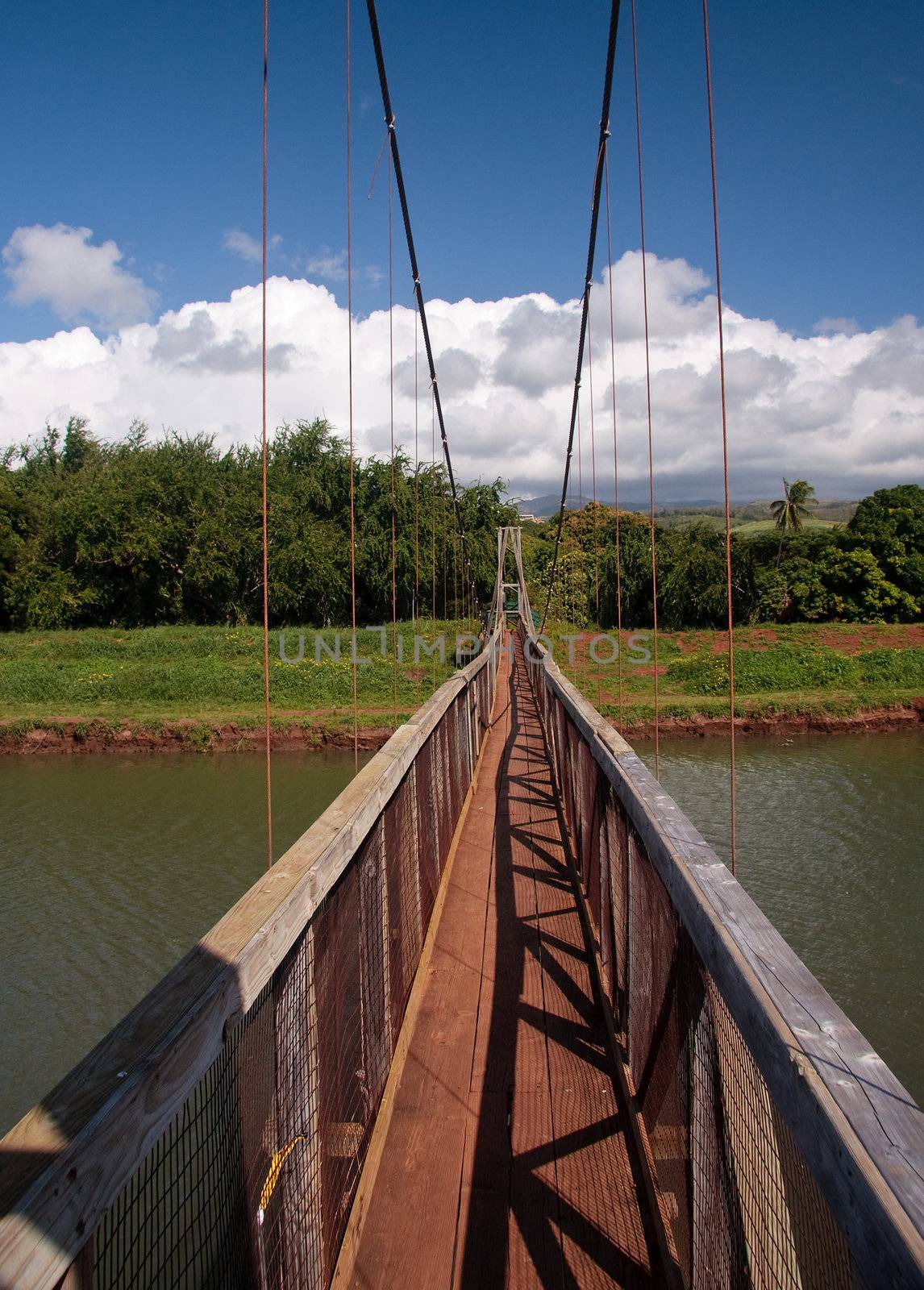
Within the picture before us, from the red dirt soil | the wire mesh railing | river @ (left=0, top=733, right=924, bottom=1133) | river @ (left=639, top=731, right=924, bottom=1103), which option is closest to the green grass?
the red dirt soil

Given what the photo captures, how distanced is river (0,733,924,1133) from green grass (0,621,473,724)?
11.9ft

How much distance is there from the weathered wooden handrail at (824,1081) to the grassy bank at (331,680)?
15845mm

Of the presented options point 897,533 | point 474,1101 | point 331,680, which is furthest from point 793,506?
point 474,1101

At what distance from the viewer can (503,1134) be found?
196 centimetres

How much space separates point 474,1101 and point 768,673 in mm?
22447

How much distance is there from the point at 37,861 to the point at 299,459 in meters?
33.3

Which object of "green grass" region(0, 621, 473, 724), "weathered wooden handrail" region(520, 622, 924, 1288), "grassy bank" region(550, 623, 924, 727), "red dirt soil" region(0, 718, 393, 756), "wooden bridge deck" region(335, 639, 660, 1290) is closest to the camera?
"weathered wooden handrail" region(520, 622, 924, 1288)

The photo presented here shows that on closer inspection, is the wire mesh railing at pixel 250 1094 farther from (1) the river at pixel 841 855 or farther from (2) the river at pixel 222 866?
(2) the river at pixel 222 866

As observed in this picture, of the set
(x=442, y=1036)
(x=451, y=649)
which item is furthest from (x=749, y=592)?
(x=442, y=1036)

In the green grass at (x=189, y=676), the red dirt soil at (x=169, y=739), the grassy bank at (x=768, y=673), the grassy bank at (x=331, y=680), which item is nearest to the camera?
the red dirt soil at (x=169, y=739)

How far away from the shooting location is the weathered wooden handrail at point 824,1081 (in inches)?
24.1

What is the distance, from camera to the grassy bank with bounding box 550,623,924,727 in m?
19.5

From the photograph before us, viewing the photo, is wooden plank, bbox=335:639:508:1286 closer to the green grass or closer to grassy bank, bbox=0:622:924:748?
grassy bank, bbox=0:622:924:748

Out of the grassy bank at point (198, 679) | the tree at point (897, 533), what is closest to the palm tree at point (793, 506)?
the tree at point (897, 533)
